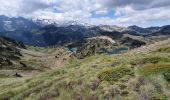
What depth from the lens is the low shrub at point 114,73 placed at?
23.8 m

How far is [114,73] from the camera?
24453 millimetres

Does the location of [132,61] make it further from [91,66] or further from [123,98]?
[123,98]

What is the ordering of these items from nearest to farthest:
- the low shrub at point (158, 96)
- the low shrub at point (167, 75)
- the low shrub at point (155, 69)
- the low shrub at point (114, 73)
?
the low shrub at point (158, 96), the low shrub at point (167, 75), the low shrub at point (155, 69), the low shrub at point (114, 73)

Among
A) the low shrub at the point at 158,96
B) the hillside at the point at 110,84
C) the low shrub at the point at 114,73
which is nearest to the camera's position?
the low shrub at the point at 158,96

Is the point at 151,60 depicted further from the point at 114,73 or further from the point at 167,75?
the point at 167,75

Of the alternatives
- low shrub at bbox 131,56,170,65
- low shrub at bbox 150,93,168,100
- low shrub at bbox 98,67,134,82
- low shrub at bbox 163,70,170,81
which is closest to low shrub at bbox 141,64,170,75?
low shrub at bbox 163,70,170,81

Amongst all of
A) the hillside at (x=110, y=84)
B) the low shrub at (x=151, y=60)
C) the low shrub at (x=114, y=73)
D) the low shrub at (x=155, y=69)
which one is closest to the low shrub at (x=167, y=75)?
the hillside at (x=110, y=84)

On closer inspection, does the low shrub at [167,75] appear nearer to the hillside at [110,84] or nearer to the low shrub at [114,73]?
the hillside at [110,84]

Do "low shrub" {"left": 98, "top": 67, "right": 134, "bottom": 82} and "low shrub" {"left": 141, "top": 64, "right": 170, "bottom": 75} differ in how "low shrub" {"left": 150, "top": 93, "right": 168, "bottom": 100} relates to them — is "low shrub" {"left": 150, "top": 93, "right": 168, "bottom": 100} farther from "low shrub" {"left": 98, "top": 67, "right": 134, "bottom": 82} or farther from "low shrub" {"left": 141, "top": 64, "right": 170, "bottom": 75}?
"low shrub" {"left": 98, "top": 67, "right": 134, "bottom": 82}

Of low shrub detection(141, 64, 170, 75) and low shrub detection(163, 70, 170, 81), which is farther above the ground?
low shrub detection(141, 64, 170, 75)

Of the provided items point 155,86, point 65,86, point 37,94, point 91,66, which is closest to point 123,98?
point 155,86

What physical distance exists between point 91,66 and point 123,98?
10504mm

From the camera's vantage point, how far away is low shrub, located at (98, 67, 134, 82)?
23781 mm

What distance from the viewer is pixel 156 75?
22641 millimetres
